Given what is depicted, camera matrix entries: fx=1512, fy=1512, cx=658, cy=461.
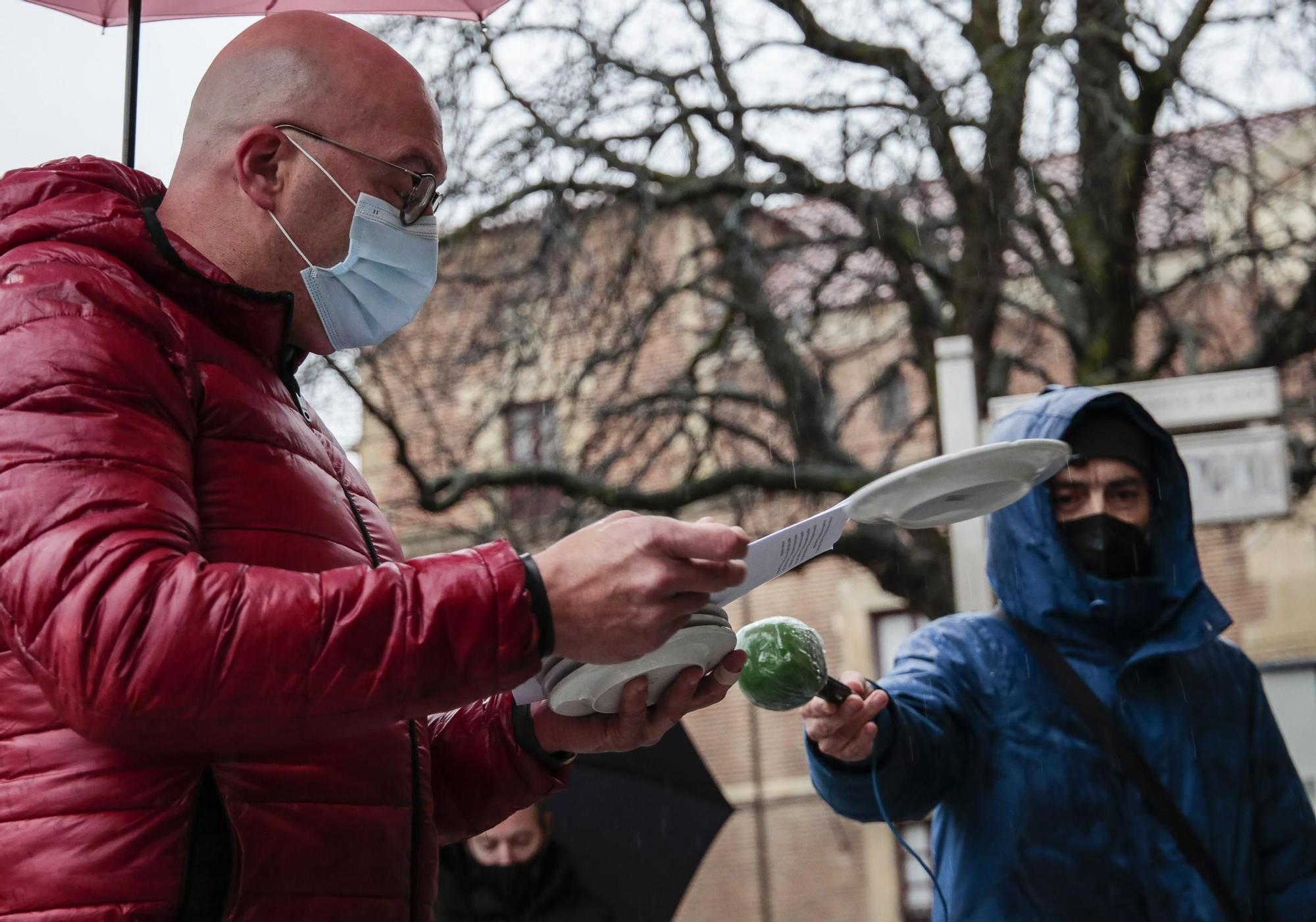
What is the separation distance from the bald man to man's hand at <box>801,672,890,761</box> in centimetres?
110

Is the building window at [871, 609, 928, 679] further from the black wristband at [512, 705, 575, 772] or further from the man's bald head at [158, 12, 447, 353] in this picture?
the man's bald head at [158, 12, 447, 353]

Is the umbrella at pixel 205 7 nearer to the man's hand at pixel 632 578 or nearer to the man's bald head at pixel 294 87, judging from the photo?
the man's bald head at pixel 294 87

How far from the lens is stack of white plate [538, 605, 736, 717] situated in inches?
71.8

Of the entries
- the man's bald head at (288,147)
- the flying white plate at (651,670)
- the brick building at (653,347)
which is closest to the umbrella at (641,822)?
the brick building at (653,347)

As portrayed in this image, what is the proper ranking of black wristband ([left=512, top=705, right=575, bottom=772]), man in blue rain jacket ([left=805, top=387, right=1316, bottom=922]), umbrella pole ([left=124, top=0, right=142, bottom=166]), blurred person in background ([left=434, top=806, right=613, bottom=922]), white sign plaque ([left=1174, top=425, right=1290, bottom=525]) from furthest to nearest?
white sign plaque ([left=1174, top=425, right=1290, bottom=525]) < blurred person in background ([left=434, top=806, right=613, bottom=922]) < man in blue rain jacket ([left=805, top=387, right=1316, bottom=922]) < umbrella pole ([left=124, top=0, right=142, bottom=166]) < black wristband ([left=512, top=705, right=575, bottom=772])

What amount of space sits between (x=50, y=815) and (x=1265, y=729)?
277 centimetres

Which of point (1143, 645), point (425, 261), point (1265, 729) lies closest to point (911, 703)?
point (1143, 645)

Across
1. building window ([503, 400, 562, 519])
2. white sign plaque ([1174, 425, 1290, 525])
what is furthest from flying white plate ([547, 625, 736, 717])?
building window ([503, 400, 562, 519])

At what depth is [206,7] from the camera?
2773 mm

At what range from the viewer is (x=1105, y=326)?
940 centimetres

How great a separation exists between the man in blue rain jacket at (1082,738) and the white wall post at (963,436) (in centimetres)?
121

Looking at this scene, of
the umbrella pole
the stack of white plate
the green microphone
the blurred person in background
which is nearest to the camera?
the stack of white plate

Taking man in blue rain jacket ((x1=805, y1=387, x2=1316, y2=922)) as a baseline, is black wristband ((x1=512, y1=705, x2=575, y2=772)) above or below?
above

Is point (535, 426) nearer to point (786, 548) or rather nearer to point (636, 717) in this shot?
point (636, 717)
